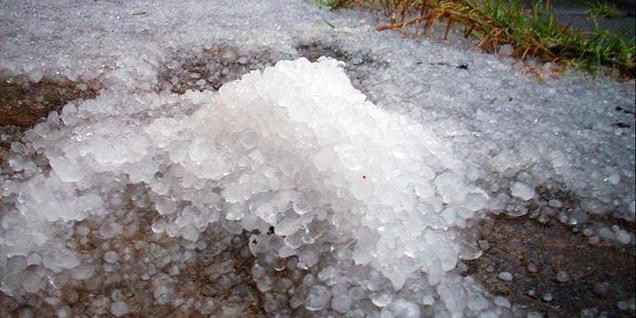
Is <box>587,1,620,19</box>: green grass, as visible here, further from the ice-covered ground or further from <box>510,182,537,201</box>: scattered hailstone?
<box>510,182,537,201</box>: scattered hailstone

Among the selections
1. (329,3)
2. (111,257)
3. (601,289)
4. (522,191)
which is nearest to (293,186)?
(111,257)

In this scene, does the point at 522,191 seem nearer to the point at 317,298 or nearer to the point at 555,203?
the point at 555,203

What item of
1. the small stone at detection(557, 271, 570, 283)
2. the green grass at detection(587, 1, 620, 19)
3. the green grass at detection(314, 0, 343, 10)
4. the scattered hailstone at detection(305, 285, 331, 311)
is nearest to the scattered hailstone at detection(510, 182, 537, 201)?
the small stone at detection(557, 271, 570, 283)

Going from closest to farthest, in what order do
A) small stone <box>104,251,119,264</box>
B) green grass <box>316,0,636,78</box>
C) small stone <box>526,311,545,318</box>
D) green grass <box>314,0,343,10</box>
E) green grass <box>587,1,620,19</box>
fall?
small stone <box>526,311,545,318</box>, small stone <box>104,251,119,264</box>, green grass <box>316,0,636,78</box>, green grass <box>587,1,620,19</box>, green grass <box>314,0,343,10</box>

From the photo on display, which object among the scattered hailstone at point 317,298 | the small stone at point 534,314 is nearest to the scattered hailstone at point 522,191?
the small stone at point 534,314

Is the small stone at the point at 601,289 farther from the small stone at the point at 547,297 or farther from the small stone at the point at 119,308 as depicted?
the small stone at the point at 119,308

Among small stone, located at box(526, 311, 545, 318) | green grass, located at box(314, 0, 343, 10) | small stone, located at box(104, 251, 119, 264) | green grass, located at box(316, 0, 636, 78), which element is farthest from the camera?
green grass, located at box(314, 0, 343, 10)

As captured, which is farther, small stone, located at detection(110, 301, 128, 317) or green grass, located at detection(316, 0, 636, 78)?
green grass, located at detection(316, 0, 636, 78)

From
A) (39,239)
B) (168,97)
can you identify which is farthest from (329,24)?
(39,239)
